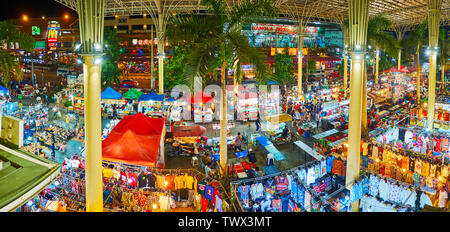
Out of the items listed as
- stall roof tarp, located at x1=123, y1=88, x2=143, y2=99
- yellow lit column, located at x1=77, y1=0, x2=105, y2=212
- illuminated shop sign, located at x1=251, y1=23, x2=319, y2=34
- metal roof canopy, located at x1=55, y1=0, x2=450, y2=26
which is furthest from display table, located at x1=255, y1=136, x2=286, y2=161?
illuminated shop sign, located at x1=251, y1=23, x2=319, y2=34

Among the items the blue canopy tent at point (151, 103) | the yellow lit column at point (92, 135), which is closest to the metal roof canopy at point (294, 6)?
the blue canopy tent at point (151, 103)

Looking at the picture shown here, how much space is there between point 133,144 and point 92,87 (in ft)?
9.56

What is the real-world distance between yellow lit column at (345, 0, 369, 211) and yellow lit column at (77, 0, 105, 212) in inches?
245

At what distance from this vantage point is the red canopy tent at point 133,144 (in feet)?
30.3

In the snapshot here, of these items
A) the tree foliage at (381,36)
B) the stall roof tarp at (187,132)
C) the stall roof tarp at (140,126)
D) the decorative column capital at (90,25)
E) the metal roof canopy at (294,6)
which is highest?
the metal roof canopy at (294,6)

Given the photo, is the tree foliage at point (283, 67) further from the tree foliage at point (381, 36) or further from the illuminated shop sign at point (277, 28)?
the tree foliage at point (381, 36)

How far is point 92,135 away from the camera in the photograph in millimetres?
7133

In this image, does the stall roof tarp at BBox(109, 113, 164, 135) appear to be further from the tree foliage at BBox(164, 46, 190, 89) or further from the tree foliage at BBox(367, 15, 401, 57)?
the tree foliage at BBox(164, 46, 190, 89)

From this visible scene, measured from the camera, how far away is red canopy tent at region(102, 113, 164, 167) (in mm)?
9250

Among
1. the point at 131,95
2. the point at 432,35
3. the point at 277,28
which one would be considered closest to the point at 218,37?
the point at 432,35

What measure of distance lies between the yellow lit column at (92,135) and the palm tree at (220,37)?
243 centimetres

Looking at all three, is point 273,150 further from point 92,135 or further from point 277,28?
point 277,28

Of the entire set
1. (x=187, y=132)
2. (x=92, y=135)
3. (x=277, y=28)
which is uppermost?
(x=277, y=28)
